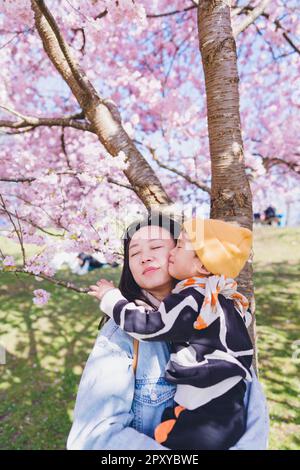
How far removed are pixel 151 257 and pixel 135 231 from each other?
208 mm

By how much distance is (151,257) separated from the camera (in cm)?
177

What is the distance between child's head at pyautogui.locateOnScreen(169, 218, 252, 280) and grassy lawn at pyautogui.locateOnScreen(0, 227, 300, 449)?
6.87 ft

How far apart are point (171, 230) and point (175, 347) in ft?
2.01

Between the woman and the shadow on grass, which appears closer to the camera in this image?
the woman

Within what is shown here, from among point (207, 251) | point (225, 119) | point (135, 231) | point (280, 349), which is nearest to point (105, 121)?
point (225, 119)

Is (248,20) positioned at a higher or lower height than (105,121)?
higher

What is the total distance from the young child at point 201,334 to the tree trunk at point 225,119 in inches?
14.2

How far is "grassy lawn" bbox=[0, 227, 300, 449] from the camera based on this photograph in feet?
13.3

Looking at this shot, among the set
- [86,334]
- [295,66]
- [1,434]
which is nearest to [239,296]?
[1,434]

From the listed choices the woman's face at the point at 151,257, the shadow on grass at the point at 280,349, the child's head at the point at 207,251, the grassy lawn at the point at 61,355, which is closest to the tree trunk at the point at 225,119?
the child's head at the point at 207,251

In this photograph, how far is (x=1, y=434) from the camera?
4.04 metres

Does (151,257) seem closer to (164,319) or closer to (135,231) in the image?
(135,231)

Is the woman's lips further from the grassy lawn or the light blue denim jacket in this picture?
the grassy lawn

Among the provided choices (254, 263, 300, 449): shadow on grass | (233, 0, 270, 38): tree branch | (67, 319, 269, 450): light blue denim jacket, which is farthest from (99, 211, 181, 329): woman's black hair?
Answer: (254, 263, 300, 449): shadow on grass
